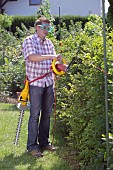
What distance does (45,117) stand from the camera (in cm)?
618

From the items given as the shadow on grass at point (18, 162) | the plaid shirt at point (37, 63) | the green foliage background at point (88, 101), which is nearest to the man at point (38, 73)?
the plaid shirt at point (37, 63)

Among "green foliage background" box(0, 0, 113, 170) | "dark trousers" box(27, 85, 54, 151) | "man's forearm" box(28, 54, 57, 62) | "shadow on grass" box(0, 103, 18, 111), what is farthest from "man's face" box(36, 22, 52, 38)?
"shadow on grass" box(0, 103, 18, 111)

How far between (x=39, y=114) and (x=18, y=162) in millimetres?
737

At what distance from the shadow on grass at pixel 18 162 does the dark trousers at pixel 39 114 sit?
224 mm

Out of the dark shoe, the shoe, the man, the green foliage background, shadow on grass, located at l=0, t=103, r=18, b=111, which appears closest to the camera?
→ the green foliage background

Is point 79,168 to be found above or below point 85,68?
below

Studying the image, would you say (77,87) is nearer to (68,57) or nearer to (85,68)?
(85,68)

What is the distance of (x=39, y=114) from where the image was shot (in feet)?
20.1

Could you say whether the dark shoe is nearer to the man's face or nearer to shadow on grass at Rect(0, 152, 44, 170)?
shadow on grass at Rect(0, 152, 44, 170)

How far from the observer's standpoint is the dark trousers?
5.91 metres

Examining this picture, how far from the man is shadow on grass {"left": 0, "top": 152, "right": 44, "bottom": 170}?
0.13 m

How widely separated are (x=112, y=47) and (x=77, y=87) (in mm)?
1037

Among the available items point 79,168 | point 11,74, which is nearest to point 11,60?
point 11,74

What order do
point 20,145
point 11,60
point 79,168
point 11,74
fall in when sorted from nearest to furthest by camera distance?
point 79,168 → point 20,145 → point 11,74 → point 11,60
